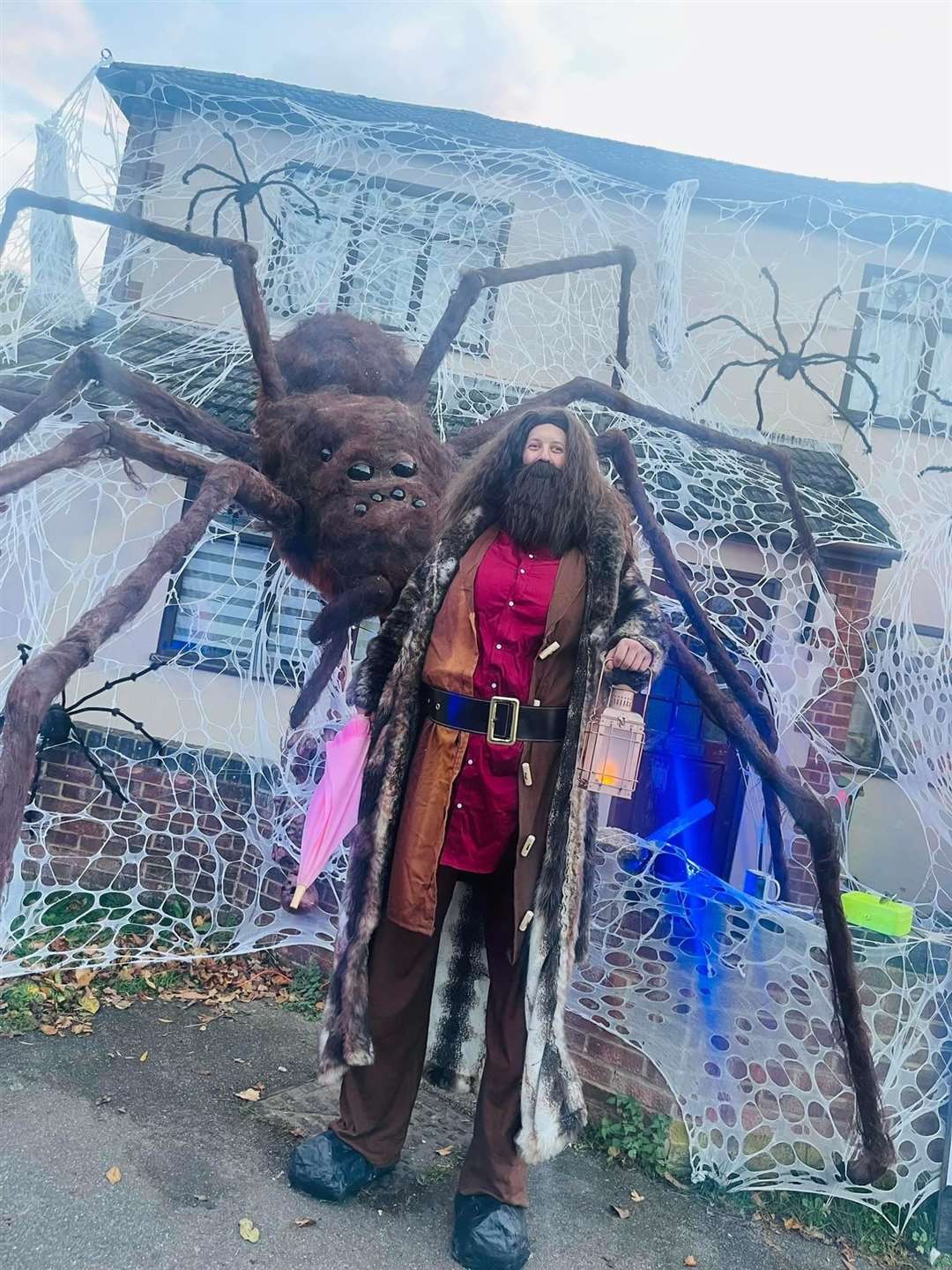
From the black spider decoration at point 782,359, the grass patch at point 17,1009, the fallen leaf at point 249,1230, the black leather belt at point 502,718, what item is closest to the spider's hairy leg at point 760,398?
the black spider decoration at point 782,359

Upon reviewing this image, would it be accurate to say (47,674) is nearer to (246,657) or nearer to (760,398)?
(246,657)

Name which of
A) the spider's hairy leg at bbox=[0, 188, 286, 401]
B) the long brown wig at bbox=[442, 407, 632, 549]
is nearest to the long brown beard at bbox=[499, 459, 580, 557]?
the long brown wig at bbox=[442, 407, 632, 549]

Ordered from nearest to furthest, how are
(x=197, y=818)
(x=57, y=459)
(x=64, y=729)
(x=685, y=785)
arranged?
(x=57, y=459) → (x=64, y=729) → (x=197, y=818) → (x=685, y=785)

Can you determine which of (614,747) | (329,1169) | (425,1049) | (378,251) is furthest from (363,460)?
(329,1169)

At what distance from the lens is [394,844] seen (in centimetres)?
238

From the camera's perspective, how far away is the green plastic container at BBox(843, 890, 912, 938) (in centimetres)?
309

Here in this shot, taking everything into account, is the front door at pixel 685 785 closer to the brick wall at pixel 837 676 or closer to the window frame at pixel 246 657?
the brick wall at pixel 837 676

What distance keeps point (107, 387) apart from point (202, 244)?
604mm

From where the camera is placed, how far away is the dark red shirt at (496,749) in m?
2.28

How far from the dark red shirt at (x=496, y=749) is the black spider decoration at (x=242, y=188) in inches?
72.8

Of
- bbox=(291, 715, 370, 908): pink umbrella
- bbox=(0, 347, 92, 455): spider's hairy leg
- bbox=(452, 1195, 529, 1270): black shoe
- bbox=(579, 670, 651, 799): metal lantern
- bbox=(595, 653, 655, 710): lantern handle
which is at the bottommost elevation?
bbox=(452, 1195, 529, 1270): black shoe

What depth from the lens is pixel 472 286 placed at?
3.13 m

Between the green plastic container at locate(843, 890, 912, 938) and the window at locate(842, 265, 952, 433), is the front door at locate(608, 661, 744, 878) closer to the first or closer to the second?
the green plastic container at locate(843, 890, 912, 938)

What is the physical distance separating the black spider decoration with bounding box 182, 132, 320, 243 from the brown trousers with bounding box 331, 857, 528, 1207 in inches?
96.4
